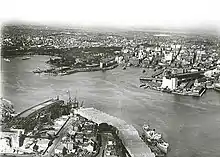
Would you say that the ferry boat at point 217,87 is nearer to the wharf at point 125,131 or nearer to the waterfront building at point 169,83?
the waterfront building at point 169,83

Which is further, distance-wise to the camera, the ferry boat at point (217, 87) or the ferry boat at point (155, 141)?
the ferry boat at point (217, 87)

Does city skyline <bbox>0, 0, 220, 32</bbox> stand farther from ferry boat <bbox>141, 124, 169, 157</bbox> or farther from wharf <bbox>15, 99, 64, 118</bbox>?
ferry boat <bbox>141, 124, 169, 157</bbox>

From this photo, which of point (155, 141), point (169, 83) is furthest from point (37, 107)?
point (169, 83)

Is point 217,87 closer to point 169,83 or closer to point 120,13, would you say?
point 169,83

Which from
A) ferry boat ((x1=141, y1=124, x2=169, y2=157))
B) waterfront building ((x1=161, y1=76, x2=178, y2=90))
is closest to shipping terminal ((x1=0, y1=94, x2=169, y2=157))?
ferry boat ((x1=141, y1=124, x2=169, y2=157))

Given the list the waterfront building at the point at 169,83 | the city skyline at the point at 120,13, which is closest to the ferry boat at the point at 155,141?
the waterfront building at the point at 169,83

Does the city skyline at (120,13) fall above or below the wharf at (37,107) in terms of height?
above

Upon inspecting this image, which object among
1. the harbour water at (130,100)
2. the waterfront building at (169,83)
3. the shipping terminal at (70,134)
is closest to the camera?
the shipping terminal at (70,134)
